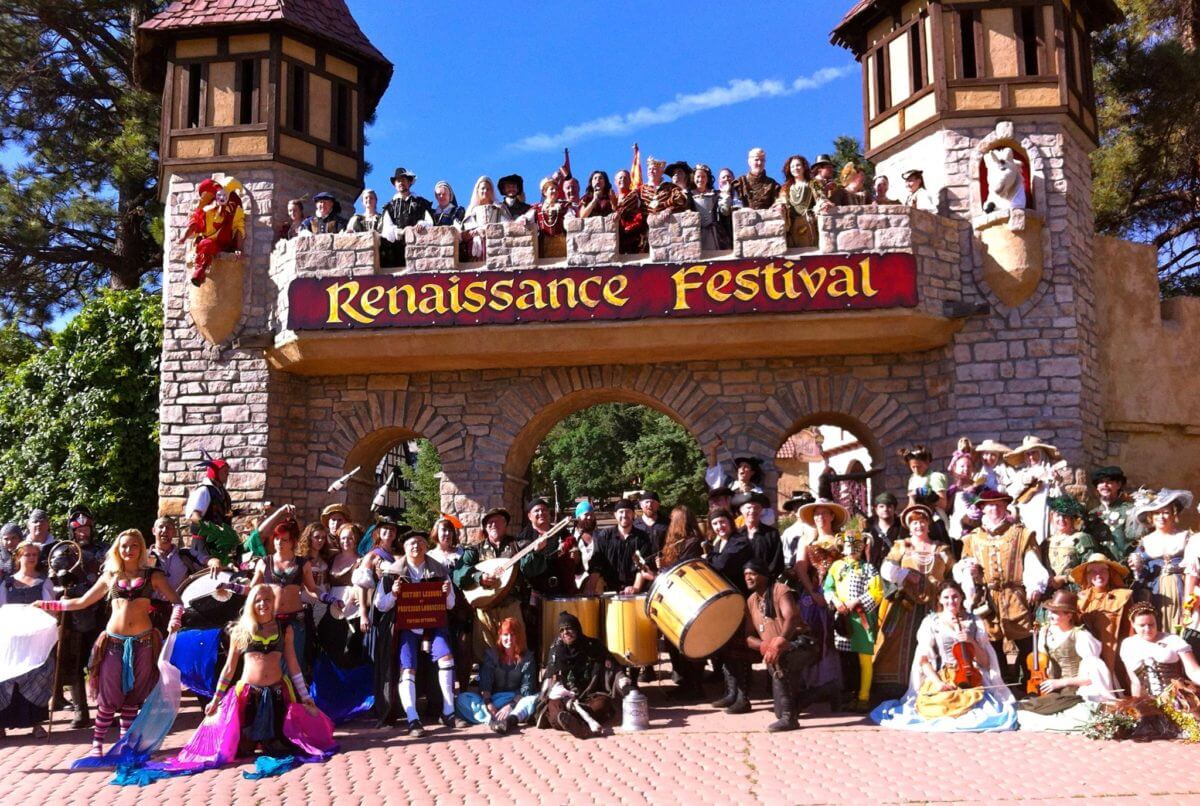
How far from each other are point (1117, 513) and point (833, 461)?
700 inches

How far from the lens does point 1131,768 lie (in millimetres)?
6301

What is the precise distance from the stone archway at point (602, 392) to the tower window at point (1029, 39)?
218 inches

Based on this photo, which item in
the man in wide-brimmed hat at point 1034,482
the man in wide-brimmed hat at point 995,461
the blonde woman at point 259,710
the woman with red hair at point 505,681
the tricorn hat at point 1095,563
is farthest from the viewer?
the man in wide-brimmed hat at point 995,461

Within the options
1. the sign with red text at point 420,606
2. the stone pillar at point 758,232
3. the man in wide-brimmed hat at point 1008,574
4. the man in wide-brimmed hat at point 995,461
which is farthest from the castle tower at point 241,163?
the man in wide-brimmed hat at point 1008,574

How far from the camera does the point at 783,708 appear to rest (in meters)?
7.63

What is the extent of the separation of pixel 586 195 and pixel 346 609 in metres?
6.05

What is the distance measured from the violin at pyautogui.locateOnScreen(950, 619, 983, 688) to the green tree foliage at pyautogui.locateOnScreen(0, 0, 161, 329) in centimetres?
1684

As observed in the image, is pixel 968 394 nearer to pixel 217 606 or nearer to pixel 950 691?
pixel 950 691

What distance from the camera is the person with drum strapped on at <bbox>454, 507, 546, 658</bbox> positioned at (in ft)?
28.1

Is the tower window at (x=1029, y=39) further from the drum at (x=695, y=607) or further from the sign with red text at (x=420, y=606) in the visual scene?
the sign with red text at (x=420, y=606)

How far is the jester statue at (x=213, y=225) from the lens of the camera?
12562mm

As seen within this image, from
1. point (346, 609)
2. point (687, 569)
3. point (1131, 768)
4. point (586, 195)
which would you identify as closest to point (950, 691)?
point (1131, 768)

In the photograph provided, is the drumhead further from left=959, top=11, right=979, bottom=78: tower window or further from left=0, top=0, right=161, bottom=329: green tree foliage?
left=0, top=0, right=161, bottom=329: green tree foliage

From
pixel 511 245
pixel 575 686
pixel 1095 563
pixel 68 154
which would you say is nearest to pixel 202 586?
pixel 575 686
